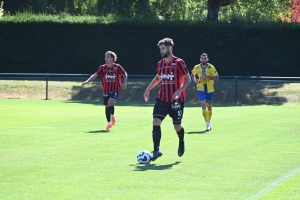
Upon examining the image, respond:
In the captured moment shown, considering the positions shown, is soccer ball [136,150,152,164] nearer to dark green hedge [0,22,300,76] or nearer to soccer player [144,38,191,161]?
soccer player [144,38,191,161]

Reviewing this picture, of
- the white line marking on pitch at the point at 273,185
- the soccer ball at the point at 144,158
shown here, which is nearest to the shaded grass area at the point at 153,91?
the soccer ball at the point at 144,158

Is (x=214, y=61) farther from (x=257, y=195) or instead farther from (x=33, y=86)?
(x=257, y=195)

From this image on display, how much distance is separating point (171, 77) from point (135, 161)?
1.58m

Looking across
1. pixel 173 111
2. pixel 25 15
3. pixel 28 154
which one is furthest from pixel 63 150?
pixel 25 15

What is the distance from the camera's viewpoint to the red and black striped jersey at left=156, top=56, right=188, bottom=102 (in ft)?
39.0

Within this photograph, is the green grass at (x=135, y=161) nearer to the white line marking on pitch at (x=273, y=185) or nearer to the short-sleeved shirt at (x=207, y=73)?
the white line marking on pitch at (x=273, y=185)

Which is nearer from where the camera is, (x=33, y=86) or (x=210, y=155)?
(x=210, y=155)

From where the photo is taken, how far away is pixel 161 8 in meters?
46.2

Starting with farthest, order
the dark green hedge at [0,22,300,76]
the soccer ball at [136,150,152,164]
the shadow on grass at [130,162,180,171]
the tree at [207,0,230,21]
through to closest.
→ the tree at [207,0,230,21], the dark green hedge at [0,22,300,76], the soccer ball at [136,150,152,164], the shadow on grass at [130,162,180,171]

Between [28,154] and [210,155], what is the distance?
132 inches

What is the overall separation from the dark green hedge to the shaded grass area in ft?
13.5

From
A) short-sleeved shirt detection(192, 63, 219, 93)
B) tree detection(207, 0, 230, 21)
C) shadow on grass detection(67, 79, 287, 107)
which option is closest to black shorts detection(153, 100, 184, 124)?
short-sleeved shirt detection(192, 63, 219, 93)

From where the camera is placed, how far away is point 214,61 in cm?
3822

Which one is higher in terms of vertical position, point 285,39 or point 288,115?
point 285,39
